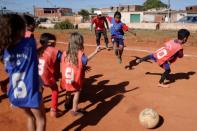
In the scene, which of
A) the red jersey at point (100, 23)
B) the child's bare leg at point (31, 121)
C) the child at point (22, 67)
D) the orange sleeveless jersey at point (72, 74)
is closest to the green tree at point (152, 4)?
the red jersey at point (100, 23)

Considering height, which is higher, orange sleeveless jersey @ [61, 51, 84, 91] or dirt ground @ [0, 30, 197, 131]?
orange sleeveless jersey @ [61, 51, 84, 91]

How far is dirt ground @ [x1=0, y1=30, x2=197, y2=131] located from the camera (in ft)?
17.9

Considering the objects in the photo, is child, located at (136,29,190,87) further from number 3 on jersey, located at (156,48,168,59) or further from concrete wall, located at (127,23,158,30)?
concrete wall, located at (127,23,158,30)

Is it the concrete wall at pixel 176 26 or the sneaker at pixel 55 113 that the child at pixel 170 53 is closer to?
the sneaker at pixel 55 113

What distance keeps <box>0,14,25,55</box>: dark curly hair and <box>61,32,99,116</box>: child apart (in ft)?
6.33

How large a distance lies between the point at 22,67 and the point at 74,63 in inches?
72.5

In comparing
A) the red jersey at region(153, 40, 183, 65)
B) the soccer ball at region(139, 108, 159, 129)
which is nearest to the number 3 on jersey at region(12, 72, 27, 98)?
the soccer ball at region(139, 108, 159, 129)

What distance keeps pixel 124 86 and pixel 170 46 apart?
1.41 m

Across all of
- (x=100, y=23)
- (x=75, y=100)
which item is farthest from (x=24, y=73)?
(x=100, y=23)

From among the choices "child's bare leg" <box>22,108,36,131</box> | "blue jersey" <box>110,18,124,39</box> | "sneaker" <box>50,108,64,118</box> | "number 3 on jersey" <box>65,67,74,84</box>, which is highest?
"blue jersey" <box>110,18,124,39</box>

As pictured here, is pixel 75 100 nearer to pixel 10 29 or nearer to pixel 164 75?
pixel 10 29

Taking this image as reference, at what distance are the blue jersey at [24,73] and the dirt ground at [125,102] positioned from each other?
1590mm

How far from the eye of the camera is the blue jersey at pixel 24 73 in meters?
3.73

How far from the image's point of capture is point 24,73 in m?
3.80
